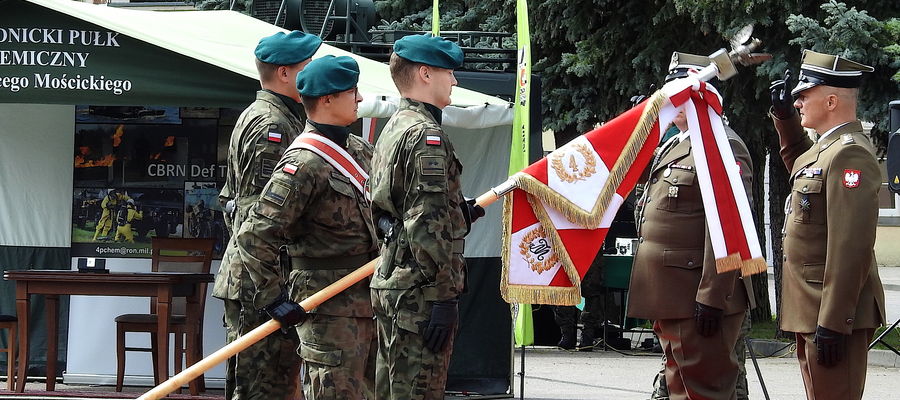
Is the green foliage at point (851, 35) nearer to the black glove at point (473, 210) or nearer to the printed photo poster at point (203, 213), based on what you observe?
the printed photo poster at point (203, 213)

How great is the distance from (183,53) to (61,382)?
3.59m

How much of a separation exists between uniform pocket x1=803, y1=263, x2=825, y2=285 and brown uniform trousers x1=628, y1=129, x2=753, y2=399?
1.05 ft

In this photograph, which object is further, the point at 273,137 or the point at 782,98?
the point at 782,98

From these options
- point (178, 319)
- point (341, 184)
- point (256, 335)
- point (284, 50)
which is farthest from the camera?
point (178, 319)

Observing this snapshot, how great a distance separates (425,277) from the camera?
5590mm

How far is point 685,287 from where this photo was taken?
6.58m

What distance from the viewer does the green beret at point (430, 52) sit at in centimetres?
579

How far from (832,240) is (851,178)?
30 cm

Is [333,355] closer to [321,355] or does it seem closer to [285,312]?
[321,355]

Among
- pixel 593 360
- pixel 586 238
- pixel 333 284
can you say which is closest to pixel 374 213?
pixel 333 284

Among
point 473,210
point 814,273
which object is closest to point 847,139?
point 814,273

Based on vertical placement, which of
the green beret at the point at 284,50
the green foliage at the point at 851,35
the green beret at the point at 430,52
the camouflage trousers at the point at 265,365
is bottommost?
the camouflage trousers at the point at 265,365

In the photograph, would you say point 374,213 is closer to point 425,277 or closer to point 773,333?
point 425,277

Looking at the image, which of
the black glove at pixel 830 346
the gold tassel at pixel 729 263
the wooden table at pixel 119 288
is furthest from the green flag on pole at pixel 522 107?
the black glove at pixel 830 346
